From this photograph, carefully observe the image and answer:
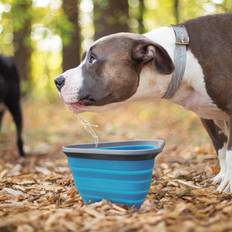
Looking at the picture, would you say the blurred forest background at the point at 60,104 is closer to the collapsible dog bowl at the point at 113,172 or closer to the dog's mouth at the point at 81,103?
the dog's mouth at the point at 81,103

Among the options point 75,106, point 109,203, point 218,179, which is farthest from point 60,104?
point 109,203

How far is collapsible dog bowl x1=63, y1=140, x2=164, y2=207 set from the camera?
3.18 metres

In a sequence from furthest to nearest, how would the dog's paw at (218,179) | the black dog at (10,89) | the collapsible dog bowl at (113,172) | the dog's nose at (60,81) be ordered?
the black dog at (10,89) → the dog's paw at (218,179) → the dog's nose at (60,81) → the collapsible dog bowl at (113,172)

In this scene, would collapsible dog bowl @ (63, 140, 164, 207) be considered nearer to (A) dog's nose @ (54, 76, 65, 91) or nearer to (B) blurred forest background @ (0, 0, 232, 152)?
(A) dog's nose @ (54, 76, 65, 91)

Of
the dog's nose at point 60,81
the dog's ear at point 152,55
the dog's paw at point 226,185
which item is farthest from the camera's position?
the dog's paw at point 226,185

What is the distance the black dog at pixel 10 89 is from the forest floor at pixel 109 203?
534 mm

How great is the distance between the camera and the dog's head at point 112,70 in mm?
3588

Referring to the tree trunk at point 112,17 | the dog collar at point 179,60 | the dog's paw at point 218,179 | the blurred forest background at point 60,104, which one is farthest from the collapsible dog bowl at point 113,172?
the tree trunk at point 112,17

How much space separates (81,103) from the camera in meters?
3.69

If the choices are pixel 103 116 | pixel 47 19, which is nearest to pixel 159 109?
pixel 103 116

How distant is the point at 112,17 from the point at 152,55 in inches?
237

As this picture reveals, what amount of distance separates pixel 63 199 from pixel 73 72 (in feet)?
3.08

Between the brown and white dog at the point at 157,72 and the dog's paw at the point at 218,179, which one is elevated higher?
the brown and white dog at the point at 157,72

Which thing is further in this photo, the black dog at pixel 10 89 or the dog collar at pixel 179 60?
the black dog at pixel 10 89
